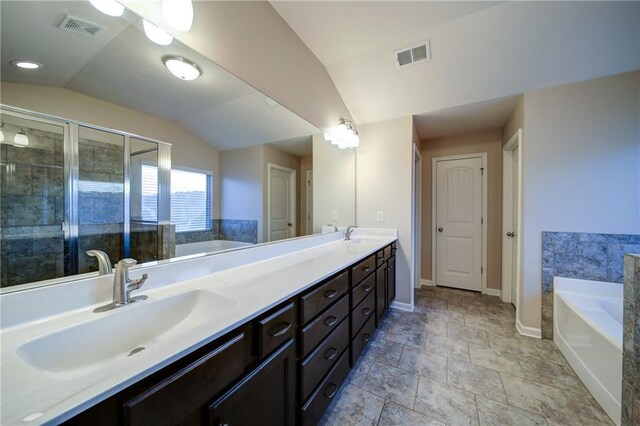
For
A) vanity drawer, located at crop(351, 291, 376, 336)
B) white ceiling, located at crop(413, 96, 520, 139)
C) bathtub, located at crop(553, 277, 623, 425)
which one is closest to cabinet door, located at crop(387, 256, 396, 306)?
vanity drawer, located at crop(351, 291, 376, 336)

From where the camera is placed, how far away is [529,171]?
226 centimetres

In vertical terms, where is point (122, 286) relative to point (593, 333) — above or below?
above

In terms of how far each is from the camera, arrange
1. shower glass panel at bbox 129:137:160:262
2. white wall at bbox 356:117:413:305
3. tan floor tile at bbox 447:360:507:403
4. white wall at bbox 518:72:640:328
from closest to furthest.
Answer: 1. shower glass panel at bbox 129:137:160:262
2. tan floor tile at bbox 447:360:507:403
3. white wall at bbox 518:72:640:328
4. white wall at bbox 356:117:413:305

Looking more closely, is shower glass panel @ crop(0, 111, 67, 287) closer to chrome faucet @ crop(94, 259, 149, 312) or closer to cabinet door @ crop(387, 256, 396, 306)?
chrome faucet @ crop(94, 259, 149, 312)

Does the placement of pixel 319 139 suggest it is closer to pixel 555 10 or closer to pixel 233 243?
Answer: pixel 233 243

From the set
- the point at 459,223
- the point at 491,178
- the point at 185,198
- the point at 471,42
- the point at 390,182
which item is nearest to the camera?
the point at 185,198

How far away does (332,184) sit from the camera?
2.52m

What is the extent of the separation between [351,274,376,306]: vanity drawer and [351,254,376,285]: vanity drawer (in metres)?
0.05

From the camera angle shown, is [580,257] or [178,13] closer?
[178,13]

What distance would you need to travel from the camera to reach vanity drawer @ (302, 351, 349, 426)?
112 cm

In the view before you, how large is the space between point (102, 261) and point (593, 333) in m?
2.78

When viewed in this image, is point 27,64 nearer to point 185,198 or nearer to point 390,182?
point 185,198

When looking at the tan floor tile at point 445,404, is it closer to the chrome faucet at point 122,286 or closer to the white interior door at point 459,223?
the chrome faucet at point 122,286

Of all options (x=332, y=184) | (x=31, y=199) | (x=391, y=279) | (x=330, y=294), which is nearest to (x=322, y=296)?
(x=330, y=294)
